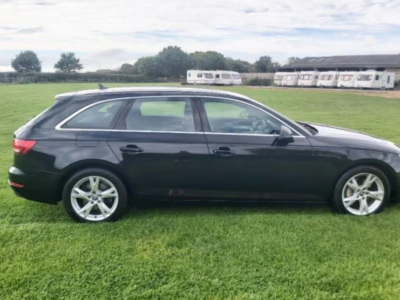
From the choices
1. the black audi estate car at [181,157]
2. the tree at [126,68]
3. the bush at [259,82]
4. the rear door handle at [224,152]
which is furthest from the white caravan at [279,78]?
the rear door handle at [224,152]

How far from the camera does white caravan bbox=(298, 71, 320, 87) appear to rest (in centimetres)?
5244

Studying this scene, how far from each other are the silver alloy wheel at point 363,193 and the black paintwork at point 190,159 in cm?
18

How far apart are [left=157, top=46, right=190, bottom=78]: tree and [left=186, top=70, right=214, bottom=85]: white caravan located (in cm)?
2500

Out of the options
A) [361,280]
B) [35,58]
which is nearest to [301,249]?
[361,280]

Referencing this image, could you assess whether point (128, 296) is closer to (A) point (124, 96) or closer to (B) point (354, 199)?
(A) point (124, 96)

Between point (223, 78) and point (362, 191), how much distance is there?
5352 centimetres

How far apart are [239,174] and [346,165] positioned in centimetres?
127

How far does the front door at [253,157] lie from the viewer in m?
4.29

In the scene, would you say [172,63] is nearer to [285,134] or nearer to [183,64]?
[183,64]

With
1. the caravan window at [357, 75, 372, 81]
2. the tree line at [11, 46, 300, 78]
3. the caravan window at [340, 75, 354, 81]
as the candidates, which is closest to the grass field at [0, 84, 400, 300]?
the caravan window at [357, 75, 372, 81]

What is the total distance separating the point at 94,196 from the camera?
168 inches

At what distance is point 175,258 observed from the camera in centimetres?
352

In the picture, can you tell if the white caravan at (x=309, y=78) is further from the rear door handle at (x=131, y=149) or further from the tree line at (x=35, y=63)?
the tree line at (x=35, y=63)

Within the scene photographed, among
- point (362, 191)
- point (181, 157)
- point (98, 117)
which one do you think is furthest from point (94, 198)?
point (362, 191)
